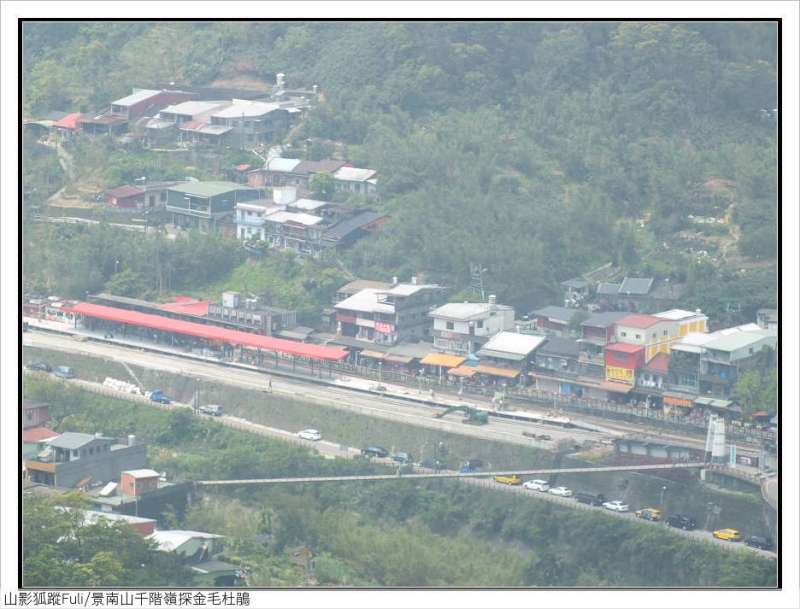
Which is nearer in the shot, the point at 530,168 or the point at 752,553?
the point at 752,553

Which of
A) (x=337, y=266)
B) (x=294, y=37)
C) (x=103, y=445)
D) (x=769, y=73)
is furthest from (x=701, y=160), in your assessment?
(x=103, y=445)

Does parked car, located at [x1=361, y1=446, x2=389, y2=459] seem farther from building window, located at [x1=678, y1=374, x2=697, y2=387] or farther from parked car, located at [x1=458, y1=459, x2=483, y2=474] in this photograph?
building window, located at [x1=678, y1=374, x2=697, y2=387]

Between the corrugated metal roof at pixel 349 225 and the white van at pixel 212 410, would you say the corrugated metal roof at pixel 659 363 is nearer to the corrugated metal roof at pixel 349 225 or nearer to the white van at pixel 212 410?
the white van at pixel 212 410

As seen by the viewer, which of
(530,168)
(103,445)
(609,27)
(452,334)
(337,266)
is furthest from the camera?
(609,27)

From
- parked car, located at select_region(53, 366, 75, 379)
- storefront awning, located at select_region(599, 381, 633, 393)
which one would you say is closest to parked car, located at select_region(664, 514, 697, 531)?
storefront awning, located at select_region(599, 381, 633, 393)

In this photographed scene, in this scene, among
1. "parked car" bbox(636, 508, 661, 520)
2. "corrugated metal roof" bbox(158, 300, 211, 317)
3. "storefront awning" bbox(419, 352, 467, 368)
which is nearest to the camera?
"parked car" bbox(636, 508, 661, 520)

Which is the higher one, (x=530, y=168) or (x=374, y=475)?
(x=530, y=168)

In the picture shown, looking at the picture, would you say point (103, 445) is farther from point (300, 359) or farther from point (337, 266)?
point (337, 266)
